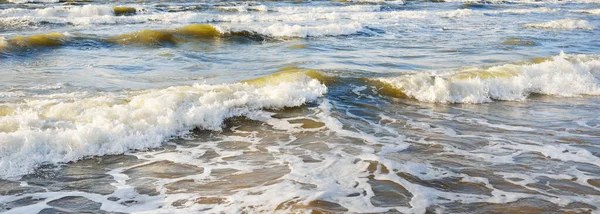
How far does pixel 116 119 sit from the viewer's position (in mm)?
6797

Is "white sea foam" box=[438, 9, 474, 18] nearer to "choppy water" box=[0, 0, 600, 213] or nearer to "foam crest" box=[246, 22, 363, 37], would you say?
"foam crest" box=[246, 22, 363, 37]

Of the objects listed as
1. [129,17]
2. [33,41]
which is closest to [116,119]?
[33,41]

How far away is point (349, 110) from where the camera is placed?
8.43 meters

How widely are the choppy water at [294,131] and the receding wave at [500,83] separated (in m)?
0.04

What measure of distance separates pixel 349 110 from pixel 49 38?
34.3 ft

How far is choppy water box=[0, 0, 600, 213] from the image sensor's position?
15.8 feet

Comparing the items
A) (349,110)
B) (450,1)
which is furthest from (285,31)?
(450,1)

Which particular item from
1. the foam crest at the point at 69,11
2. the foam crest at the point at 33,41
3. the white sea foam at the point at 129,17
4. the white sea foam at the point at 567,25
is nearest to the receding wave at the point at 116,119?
the foam crest at the point at 33,41

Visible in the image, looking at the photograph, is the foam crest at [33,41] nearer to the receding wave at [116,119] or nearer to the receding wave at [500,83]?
A: the receding wave at [116,119]

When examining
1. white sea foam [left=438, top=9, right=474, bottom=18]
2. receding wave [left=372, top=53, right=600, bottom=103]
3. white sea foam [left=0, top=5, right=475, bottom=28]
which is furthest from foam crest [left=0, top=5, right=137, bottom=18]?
receding wave [left=372, top=53, right=600, bottom=103]

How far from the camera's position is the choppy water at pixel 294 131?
4828mm

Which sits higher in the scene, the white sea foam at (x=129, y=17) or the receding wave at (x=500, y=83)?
the white sea foam at (x=129, y=17)

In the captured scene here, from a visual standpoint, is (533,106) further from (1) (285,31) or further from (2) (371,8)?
(2) (371,8)

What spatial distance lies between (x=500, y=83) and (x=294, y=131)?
4.89m
